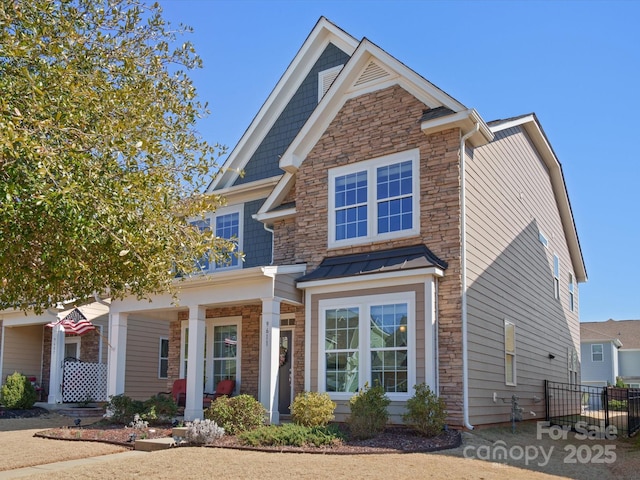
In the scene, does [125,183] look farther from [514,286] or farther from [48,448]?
[514,286]

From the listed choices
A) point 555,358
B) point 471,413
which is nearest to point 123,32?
point 471,413

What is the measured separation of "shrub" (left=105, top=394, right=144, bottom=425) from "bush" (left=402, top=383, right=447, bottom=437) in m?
6.75

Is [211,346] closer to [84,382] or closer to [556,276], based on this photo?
[84,382]

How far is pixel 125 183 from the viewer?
8312mm

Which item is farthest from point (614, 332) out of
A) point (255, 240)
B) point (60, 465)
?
point (60, 465)

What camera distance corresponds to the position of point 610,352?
4516 centimetres

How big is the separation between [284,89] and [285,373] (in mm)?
8692

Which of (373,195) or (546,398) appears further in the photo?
(546,398)

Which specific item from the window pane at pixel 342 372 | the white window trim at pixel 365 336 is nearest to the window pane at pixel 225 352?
the white window trim at pixel 365 336

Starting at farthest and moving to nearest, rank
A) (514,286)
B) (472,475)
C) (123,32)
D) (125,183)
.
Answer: (514,286) < (123,32) < (472,475) < (125,183)

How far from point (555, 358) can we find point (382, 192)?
30.1 ft

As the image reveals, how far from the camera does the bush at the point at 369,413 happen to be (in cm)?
1222

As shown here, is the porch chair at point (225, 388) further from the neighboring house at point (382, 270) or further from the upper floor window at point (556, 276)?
the upper floor window at point (556, 276)

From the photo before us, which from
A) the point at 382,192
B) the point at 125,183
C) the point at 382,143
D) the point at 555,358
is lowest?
the point at 555,358
